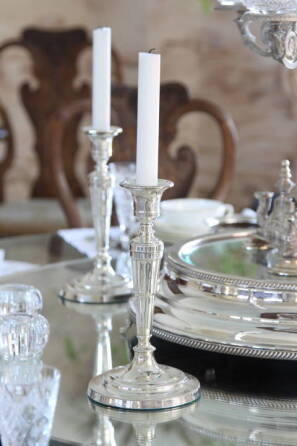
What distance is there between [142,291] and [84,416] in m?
0.13

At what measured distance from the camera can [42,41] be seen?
325cm

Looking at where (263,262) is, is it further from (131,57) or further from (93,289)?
(131,57)

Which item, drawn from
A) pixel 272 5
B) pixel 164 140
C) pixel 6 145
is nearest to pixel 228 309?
pixel 272 5

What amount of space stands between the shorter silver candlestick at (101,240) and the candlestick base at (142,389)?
35cm

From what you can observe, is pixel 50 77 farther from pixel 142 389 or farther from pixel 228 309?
pixel 142 389

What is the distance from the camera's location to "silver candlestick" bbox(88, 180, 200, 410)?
94 cm

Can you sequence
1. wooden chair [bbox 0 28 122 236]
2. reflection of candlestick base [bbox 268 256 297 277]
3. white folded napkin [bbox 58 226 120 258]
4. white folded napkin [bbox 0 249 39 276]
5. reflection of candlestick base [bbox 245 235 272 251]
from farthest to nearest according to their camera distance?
1. wooden chair [bbox 0 28 122 236]
2. white folded napkin [bbox 58 226 120 258]
3. white folded napkin [bbox 0 249 39 276]
4. reflection of candlestick base [bbox 245 235 272 251]
5. reflection of candlestick base [bbox 268 256 297 277]

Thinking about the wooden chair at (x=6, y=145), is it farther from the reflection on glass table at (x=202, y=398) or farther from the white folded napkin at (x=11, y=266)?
the reflection on glass table at (x=202, y=398)

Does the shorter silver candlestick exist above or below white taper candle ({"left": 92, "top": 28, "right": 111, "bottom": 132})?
below

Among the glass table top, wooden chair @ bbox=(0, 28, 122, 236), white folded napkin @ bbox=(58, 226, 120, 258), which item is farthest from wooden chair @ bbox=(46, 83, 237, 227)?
the glass table top

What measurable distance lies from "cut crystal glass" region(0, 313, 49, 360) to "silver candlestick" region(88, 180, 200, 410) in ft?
0.37

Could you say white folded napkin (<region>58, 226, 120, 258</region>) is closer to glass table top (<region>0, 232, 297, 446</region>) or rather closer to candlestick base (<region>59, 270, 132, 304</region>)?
candlestick base (<region>59, 270, 132, 304</region>)

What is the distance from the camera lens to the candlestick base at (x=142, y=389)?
95 cm

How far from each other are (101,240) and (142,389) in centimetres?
46
